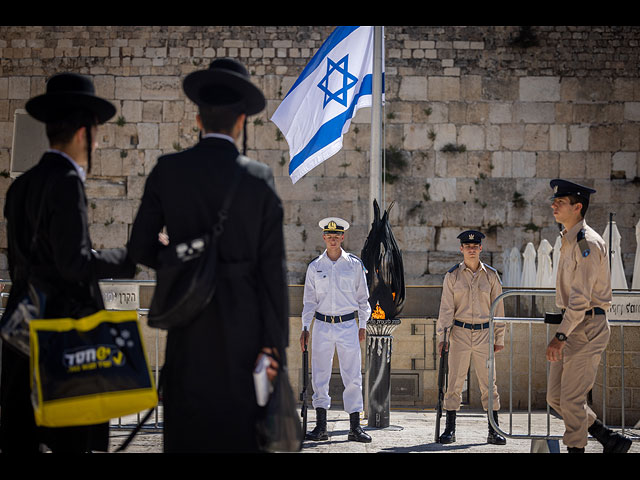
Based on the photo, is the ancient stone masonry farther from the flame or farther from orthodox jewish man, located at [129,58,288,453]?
orthodox jewish man, located at [129,58,288,453]

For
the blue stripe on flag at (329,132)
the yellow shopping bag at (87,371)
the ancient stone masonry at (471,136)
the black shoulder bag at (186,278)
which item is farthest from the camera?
the ancient stone masonry at (471,136)

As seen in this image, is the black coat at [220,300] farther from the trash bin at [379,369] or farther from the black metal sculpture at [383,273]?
the black metal sculpture at [383,273]

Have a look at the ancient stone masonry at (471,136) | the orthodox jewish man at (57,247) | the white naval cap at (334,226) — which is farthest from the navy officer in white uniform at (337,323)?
the ancient stone masonry at (471,136)

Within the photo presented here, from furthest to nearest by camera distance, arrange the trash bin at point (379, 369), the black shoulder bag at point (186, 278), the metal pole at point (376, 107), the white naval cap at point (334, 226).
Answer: the metal pole at point (376, 107) → the trash bin at point (379, 369) → the white naval cap at point (334, 226) → the black shoulder bag at point (186, 278)

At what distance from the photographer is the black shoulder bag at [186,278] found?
2.63 metres

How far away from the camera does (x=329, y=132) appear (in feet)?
24.1

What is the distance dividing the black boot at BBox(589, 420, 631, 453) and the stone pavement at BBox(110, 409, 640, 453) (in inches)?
19.3

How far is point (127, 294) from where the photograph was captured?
20.5 ft

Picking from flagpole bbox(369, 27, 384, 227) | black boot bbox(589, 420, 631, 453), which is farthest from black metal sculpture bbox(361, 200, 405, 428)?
black boot bbox(589, 420, 631, 453)

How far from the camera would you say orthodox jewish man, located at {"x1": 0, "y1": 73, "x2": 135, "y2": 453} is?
9.59 ft

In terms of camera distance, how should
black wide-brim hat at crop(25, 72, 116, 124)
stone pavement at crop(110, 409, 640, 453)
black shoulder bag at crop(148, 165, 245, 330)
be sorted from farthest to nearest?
1. stone pavement at crop(110, 409, 640, 453)
2. black wide-brim hat at crop(25, 72, 116, 124)
3. black shoulder bag at crop(148, 165, 245, 330)

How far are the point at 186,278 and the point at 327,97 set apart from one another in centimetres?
514

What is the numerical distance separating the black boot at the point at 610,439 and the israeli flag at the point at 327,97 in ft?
12.4
